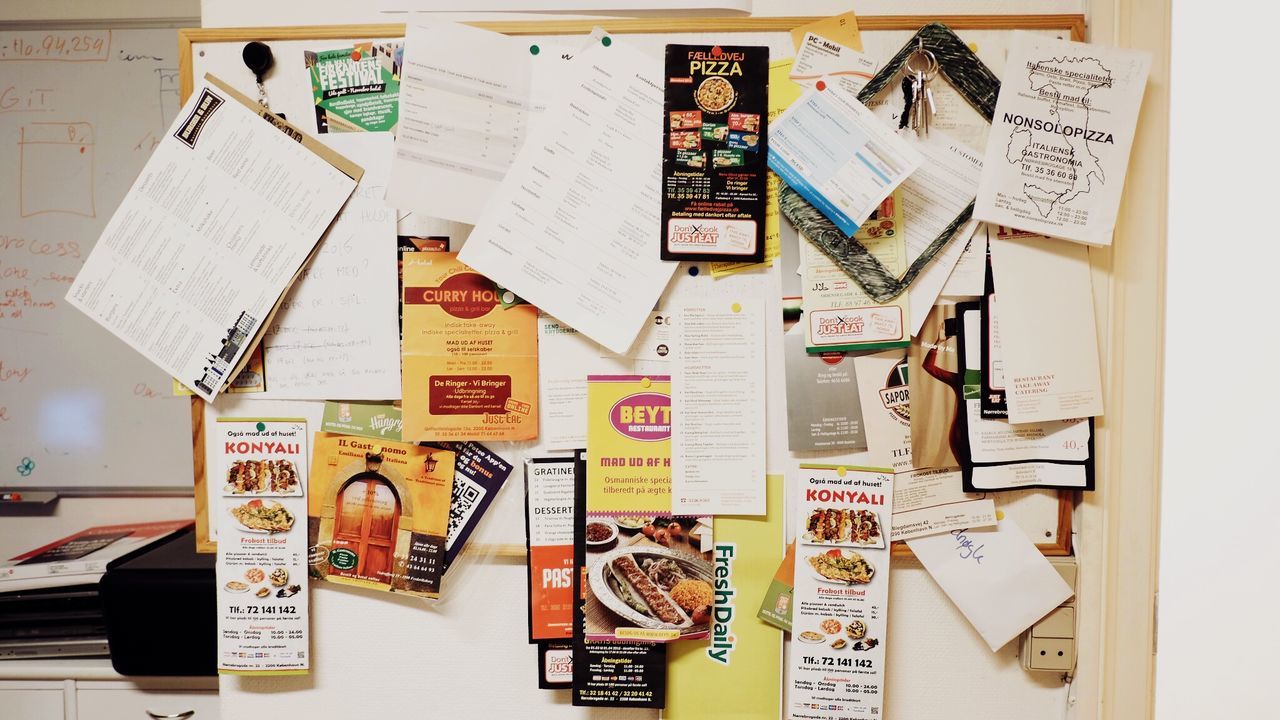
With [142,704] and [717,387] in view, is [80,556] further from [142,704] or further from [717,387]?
[717,387]

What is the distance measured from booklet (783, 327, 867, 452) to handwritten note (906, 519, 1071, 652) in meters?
0.18

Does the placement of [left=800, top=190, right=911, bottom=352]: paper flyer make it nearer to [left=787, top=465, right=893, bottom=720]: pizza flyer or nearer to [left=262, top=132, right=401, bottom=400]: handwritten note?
[left=787, top=465, right=893, bottom=720]: pizza flyer

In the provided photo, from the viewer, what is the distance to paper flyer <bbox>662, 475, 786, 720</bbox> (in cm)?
108

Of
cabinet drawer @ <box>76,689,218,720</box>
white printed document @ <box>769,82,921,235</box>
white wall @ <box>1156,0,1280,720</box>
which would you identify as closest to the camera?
white wall @ <box>1156,0,1280,720</box>

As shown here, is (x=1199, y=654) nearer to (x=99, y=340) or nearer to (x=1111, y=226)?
(x=1111, y=226)

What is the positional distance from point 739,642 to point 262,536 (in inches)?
27.4

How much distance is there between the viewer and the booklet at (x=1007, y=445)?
106cm

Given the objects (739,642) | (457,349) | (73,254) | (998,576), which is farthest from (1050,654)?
(73,254)

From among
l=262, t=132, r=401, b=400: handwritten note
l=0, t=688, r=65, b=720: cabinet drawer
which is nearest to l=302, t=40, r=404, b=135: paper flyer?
l=262, t=132, r=401, b=400: handwritten note

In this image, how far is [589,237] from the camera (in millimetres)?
1035

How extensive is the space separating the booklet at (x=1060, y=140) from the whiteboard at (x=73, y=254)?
5.92ft

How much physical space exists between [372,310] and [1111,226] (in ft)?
3.28

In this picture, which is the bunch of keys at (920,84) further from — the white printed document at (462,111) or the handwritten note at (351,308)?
the handwritten note at (351,308)

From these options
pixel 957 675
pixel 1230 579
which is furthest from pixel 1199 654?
pixel 957 675
